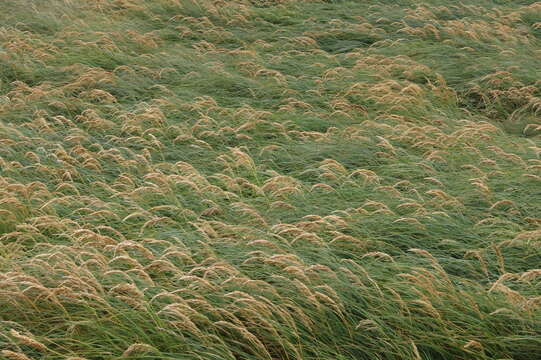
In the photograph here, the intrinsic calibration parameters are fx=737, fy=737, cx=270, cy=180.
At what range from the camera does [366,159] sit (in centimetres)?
764

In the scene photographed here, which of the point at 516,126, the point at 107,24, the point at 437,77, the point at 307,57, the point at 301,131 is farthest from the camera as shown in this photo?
the point at 107,24

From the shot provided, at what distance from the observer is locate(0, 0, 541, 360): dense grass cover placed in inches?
192

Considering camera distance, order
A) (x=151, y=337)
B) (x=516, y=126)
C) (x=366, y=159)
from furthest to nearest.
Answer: (x=516, y=126) → (x=366, y=159) → (x=151, y=337)

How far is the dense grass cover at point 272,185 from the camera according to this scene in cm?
488

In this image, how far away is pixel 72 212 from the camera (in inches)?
249

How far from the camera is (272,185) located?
6.90 metres

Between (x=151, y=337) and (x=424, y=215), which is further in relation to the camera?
(x=424, y=215)

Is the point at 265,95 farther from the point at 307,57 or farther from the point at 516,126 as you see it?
the point at 516,126

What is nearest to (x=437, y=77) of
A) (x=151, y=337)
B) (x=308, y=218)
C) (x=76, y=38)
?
(x=308, y=218)

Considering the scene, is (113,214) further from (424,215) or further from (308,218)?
(424,215)

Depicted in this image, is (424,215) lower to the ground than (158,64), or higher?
higher

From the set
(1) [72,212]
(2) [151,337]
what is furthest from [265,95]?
(2) [151,337]

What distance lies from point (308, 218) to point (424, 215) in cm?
97

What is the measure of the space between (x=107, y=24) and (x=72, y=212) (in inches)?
263
